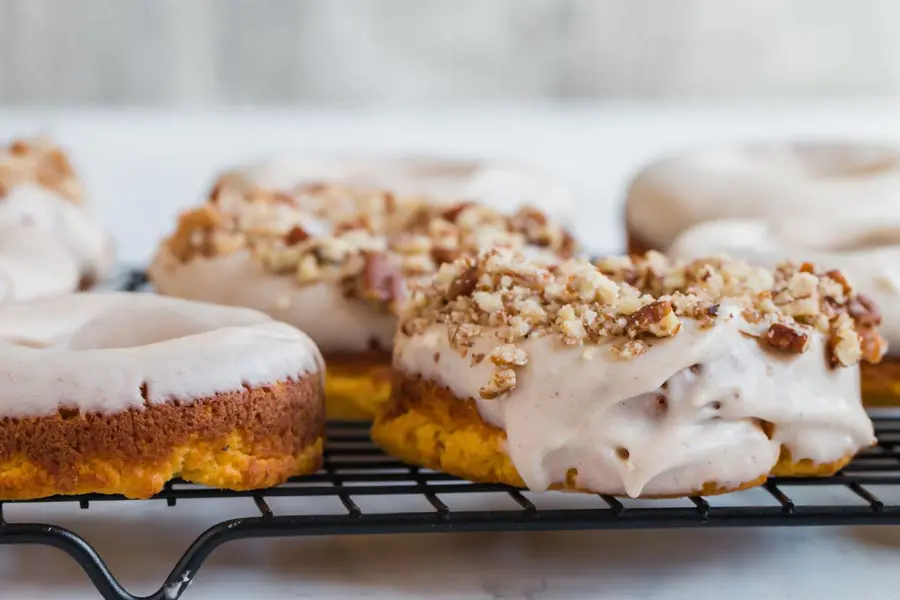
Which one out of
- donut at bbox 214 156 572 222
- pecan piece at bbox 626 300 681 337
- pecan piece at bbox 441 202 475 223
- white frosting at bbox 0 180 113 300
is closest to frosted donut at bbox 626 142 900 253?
donut at bbox 214 156 572 222

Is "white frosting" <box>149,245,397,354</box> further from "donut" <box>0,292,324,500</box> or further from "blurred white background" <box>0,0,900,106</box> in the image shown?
"blurred white background" <box>0,0,900,106</box>

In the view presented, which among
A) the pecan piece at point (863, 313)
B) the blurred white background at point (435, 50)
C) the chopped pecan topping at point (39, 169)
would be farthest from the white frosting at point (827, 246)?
the blurred white background at point (435, 50)

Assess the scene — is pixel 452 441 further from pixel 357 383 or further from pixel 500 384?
pixel 357 383

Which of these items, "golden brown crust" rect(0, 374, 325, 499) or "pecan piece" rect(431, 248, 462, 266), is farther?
"pecan piece" rect(431, 248, 462, 266)

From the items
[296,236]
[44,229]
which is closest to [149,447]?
[296,236]

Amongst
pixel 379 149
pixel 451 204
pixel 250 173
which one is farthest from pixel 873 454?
pixel 379 149

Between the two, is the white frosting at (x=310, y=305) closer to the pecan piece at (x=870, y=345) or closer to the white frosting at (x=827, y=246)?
the white frosting at (x=827, y=246)
